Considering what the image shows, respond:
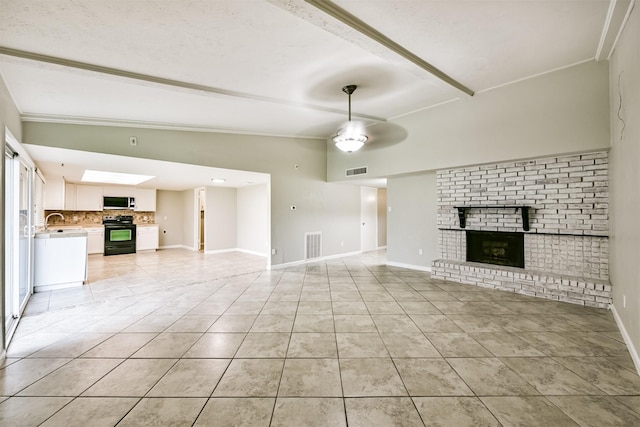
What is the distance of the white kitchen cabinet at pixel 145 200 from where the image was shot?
28.9 ft

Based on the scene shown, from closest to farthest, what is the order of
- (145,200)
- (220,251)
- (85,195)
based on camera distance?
1. (85,195)
2. (220,251)
3. (145,200)

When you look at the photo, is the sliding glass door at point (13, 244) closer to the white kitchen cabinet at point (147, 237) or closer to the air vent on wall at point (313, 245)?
the air vent on wall at point (313, 245)

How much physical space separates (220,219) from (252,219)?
1.13m

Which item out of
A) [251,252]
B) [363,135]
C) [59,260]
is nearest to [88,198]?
[59,260]

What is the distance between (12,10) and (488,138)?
18.3ft

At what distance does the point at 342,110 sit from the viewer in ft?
15.5

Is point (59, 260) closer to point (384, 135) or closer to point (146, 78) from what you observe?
point (146, 78)

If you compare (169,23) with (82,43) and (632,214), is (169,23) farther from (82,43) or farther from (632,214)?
(632,214)

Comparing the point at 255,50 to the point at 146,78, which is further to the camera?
the point at 146,78

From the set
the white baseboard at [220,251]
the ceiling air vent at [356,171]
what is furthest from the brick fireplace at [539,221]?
the white baseboard at [220,251]

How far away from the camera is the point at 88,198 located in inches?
316

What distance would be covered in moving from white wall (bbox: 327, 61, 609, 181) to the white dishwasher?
6.03 m

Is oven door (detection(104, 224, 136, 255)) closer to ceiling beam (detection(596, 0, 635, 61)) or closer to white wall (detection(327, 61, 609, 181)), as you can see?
white wall (detection(327, 61, 609, 181))

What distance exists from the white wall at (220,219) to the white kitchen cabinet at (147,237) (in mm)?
2011
